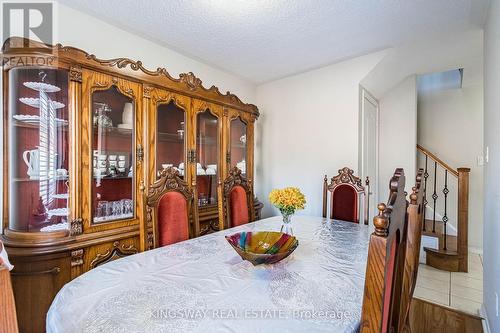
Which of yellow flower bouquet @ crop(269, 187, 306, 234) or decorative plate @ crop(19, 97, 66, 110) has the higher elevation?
decorative plate @ crop(19, 97, 66, 110)

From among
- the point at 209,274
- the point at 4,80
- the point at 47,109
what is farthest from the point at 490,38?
the point at 4,80

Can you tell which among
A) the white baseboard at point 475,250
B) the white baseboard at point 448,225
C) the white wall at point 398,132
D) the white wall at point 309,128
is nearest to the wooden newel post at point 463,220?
the white wall at point 398,132

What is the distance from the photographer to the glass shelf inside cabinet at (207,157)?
2441mm

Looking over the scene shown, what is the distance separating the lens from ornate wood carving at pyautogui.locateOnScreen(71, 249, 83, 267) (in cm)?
154

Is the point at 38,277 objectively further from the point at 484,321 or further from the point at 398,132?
the point at 398,132

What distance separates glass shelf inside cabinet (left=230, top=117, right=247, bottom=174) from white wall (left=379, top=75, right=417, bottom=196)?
6.83 feet

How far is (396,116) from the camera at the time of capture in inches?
140

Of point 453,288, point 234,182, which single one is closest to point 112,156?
point 234,182

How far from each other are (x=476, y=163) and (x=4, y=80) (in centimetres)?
525

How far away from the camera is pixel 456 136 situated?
3.83 metres

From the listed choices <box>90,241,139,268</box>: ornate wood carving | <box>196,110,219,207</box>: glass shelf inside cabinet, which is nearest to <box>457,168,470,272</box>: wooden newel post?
<box>196,110,219,207</box>: glass shelf inside cabinet

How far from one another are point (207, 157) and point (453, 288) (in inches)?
110

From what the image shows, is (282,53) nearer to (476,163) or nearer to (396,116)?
(396,116)

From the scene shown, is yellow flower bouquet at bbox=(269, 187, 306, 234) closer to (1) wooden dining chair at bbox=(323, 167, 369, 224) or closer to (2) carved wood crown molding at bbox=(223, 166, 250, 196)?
(2) carved wood crown molding at bbox=(223, 166, 250, 196)
